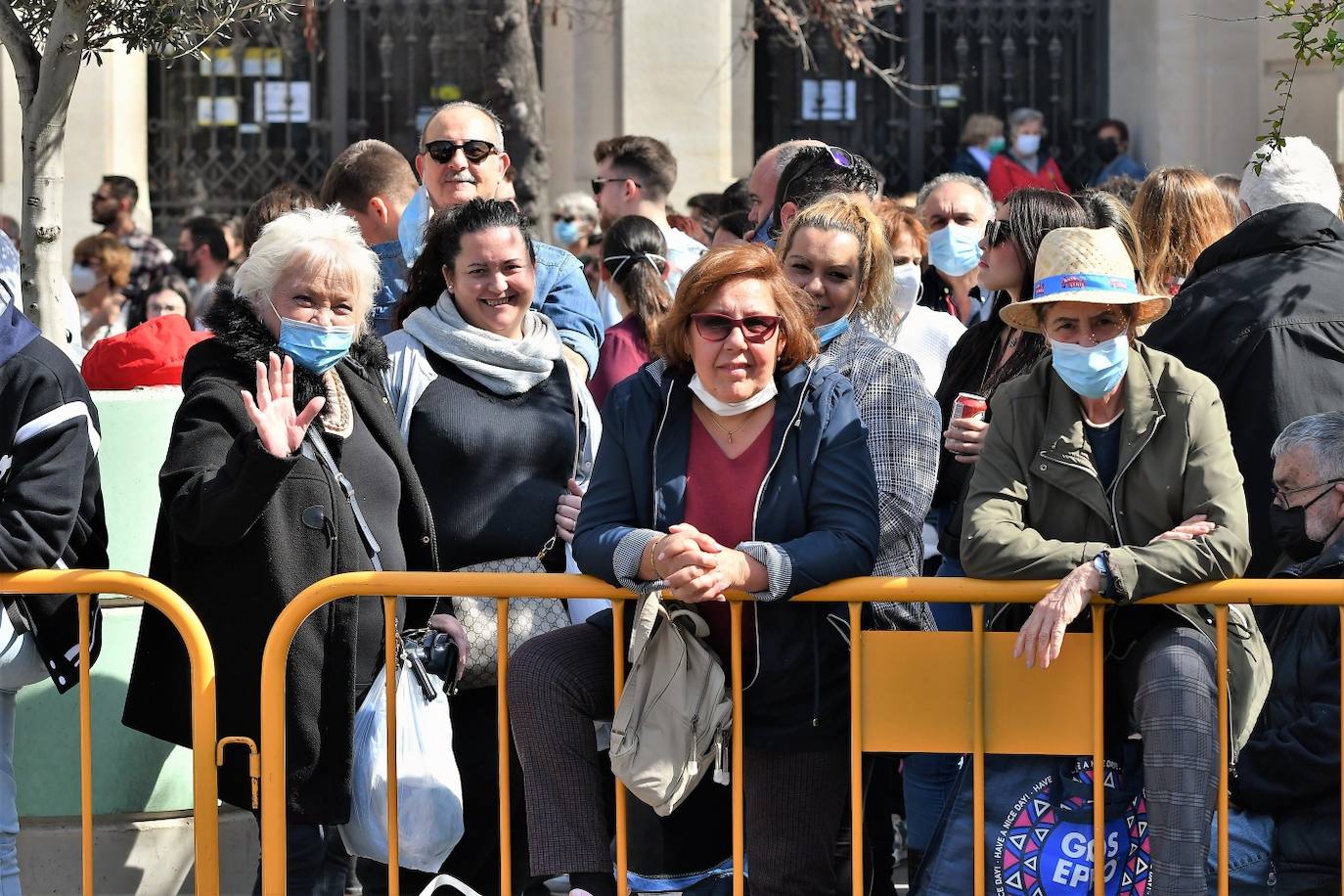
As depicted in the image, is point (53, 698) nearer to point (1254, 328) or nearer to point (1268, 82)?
point (1254, 328)

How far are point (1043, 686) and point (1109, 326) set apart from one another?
89cm

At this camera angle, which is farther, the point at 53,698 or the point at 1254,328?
the point at 53,698

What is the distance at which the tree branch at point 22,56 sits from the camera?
5984 millimetres

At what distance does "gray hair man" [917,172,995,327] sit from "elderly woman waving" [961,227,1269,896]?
2414 millimetres

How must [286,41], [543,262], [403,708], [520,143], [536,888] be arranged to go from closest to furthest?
[403,708] → [536,888] → [543,262] → [520,143] → [286,41]

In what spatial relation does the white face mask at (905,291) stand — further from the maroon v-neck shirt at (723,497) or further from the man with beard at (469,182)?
the maroon v-neck shirt at (723,497)

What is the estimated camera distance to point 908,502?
4820mm

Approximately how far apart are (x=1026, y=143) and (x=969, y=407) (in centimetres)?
838

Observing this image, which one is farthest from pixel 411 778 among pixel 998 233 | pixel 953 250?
pixel 953 250

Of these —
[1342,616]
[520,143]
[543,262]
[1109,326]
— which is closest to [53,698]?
[543,262]

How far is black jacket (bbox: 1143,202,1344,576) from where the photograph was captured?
5277 mm

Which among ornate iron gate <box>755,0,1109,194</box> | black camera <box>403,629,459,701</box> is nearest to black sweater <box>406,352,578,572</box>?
black camera <box>403,629,459,701</box>

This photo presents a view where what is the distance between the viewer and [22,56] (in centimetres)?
607

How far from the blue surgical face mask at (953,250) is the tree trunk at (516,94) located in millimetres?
4597
